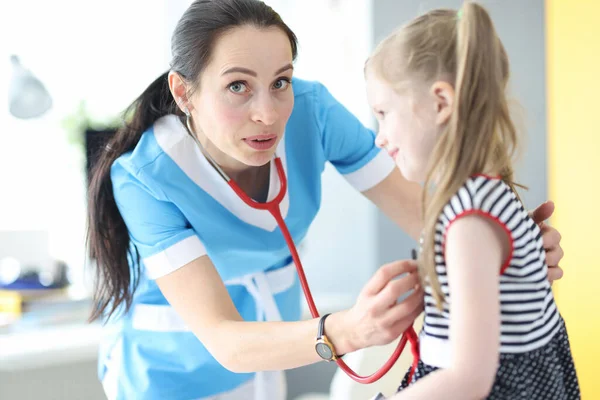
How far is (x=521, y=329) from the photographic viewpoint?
Result: 0.80 metres

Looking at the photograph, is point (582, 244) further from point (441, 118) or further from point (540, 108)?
point (441, 118)

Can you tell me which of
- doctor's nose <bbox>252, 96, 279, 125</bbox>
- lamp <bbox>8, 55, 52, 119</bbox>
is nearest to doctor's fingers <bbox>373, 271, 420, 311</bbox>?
doctor's nose <bbox>252, 96, 279, 125</bbox>

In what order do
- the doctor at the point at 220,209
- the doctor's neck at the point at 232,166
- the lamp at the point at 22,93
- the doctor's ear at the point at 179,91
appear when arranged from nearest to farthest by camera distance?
1. the doctor at the point at 220,209
2. the doctor's ear at the point at 179,91
3. the doctor's neck at the point at 232,166
4. the lamp at the point at 22,93

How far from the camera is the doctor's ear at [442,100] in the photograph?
81 cm

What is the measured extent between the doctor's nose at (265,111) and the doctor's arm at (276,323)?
0.86 feet

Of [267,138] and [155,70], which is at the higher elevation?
[155,70]

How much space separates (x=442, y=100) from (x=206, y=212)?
61 cm

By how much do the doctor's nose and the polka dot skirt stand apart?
1.59 feet

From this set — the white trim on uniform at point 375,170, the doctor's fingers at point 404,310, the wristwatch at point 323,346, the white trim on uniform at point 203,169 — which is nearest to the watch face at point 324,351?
the wristwatch at point 323,346

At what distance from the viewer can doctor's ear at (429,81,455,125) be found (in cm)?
81

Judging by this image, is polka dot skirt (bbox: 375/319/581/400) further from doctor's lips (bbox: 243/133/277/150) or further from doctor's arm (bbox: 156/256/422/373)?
doctor's lips (bbox: 243/133/277/150)

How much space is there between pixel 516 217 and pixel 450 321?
143mm

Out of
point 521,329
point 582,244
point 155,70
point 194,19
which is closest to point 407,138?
point 521,329

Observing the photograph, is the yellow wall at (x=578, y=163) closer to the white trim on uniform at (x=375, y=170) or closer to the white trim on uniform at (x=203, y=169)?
the white trim on uniform at (x=375, y=170)
